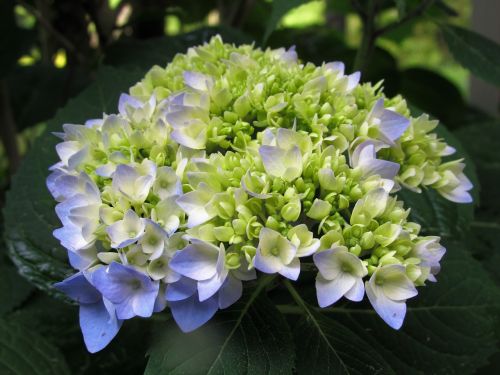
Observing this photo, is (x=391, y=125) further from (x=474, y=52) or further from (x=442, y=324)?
(x=474, y=52)

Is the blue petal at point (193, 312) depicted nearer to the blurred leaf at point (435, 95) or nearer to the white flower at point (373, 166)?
the white flower at point (373, 166)

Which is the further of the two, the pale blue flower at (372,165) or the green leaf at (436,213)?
the green leaf at (436,213)

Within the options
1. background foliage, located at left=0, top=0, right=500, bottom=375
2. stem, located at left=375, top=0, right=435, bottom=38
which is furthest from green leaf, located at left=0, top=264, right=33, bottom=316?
stem, located at left=375, top=0, right=435, bottom=38

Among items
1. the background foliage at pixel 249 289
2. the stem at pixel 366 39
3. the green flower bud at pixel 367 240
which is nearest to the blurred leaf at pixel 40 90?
the background foliage at pixel 249 289

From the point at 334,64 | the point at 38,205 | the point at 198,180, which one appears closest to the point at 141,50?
the point at 38,205

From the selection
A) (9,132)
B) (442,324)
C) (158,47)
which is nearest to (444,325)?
(442,324)

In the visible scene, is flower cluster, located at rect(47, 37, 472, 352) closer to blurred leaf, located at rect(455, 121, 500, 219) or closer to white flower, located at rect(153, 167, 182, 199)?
white flower, located at rect(153, 167, 182, 199)
